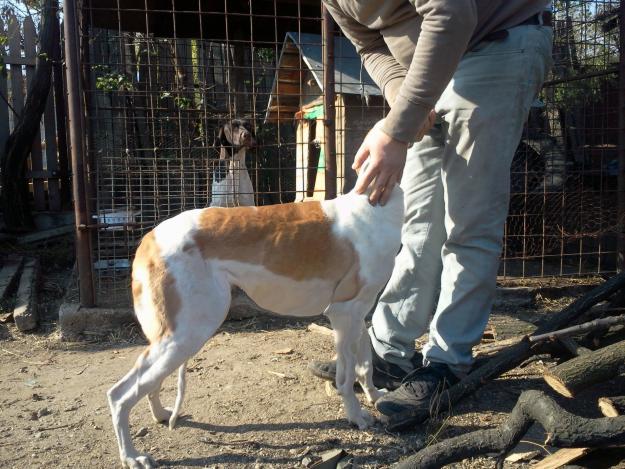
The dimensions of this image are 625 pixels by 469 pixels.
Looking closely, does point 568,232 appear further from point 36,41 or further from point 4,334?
point 36,41

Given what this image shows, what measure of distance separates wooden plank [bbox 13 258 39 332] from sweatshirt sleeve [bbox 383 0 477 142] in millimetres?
3179

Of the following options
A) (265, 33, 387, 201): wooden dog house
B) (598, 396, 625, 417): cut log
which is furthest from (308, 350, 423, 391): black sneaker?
(265, 33, 387, 201): wooden dog house

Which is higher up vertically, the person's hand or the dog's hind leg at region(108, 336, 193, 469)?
the person's hand

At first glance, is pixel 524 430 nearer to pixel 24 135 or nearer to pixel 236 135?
pixel 236 135

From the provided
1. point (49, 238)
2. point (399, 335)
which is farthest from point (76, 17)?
point (49, 238)

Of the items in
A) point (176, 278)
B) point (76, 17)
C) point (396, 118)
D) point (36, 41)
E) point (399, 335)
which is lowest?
point (399, 335)

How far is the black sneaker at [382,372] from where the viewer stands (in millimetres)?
2947

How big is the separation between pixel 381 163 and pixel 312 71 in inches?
115

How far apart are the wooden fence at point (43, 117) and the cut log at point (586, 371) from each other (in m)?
7.20

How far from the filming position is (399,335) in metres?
2.95

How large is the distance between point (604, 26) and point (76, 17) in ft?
15.0

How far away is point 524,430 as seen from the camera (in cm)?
193

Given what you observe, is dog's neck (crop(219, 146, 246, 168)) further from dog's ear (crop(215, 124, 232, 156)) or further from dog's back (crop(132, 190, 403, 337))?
dog's back (crop(132, 190, 403, 337))

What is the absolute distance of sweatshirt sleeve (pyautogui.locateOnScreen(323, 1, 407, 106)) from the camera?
2.74 m
